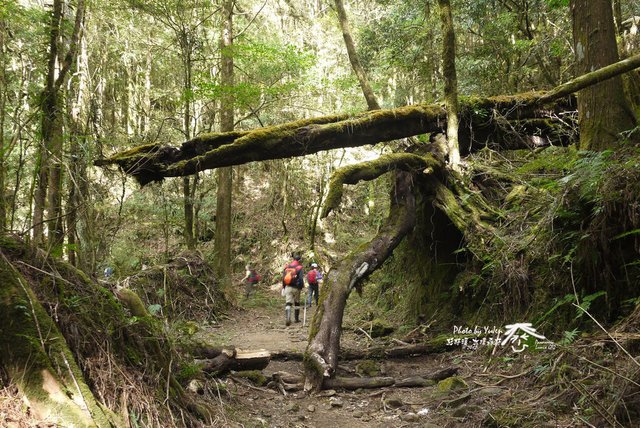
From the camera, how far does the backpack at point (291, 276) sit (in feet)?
37.7

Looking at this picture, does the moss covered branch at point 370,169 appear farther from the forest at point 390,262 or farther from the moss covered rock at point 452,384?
the moss covered rock at point 452,384

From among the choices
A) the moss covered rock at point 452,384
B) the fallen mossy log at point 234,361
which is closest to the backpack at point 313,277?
the fallen mossy log at point 234,361

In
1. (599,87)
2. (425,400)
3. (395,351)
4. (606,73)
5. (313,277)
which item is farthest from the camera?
(313,277)

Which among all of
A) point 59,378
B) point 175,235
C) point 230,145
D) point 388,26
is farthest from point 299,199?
point 59,378

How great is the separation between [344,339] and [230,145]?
176 inches

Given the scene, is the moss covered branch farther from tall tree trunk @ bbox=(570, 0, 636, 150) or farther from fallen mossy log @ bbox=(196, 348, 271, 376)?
tall tree trunk @ bbox=(570, 0, 636, 150)

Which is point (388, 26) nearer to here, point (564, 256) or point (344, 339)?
point (344, 339)

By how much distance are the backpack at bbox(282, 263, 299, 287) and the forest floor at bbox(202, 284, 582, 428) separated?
4.11 meters

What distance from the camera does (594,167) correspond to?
15.5 feet

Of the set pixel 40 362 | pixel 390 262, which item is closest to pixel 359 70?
pixel 390 262

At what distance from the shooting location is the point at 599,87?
5.74m

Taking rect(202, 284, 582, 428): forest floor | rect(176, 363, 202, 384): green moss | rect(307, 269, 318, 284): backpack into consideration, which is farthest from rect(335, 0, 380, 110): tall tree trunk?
rect(176, 363, 202, 384): green moss

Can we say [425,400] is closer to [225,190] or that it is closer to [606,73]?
[606,73]

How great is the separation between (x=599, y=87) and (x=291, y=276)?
779 cm
